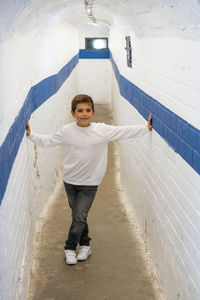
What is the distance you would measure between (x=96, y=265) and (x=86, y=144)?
129 centimetres

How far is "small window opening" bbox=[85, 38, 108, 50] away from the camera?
46.4 feet

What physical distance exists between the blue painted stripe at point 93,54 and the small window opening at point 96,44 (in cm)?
11

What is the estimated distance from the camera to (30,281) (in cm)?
411

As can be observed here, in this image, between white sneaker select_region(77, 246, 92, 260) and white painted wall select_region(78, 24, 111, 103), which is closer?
white sneaker select_region(77, 246, 92, 260)

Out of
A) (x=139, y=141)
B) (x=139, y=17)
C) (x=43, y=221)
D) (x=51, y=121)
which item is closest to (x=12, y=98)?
(x=139, y=17)

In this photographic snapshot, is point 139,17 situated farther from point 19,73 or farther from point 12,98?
point 12,98

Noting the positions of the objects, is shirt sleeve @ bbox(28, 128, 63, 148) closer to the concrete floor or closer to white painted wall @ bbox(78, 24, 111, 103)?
the concrete floor

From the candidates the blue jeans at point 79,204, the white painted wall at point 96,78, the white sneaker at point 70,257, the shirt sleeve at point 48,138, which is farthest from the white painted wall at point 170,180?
the white painted wall at point 96,78

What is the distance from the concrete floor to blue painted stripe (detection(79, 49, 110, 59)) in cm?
908

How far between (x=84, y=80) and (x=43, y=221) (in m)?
9.68

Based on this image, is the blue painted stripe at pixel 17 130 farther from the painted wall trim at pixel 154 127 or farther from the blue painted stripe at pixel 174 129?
the blue painted stripe at pixel 174 129

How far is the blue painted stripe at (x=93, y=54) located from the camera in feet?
Answer: 46.7

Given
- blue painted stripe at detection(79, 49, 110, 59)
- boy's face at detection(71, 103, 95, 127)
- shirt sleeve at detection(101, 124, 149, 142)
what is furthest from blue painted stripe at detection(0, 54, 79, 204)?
blue painted stripe at detection(79, 49, 110, 59)

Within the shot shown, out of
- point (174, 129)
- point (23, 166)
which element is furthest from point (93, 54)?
point (174, 129)
